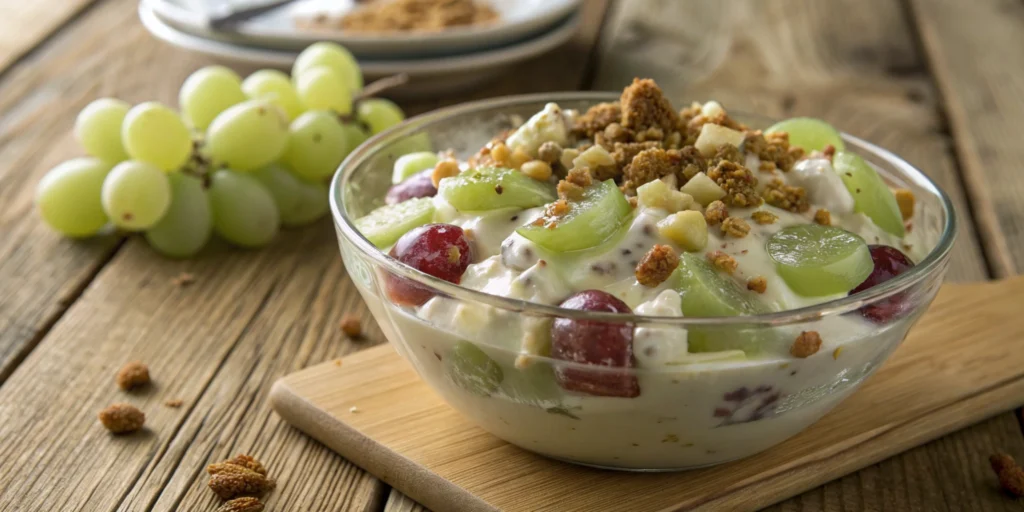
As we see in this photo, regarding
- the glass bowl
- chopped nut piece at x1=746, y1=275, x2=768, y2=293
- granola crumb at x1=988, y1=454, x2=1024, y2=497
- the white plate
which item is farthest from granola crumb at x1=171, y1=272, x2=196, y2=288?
granola crumb at x1=988, y1=454, x2=1024, y2=497

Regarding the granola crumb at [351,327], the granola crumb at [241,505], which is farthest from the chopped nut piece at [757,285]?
the granola crumb at [351,327]

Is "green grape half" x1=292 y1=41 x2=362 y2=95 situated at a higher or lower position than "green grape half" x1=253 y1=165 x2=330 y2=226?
higher

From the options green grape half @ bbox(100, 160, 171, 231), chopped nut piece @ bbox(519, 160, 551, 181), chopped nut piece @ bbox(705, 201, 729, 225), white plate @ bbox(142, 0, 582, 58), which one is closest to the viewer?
chopped nut piece @ bbox(705, 201, 729, 225)

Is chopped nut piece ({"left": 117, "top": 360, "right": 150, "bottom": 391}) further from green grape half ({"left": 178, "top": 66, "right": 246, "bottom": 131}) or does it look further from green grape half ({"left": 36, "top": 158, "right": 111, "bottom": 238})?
green grape half ({"left": 178, "top": 66, "right": 246, "bottom": 131})

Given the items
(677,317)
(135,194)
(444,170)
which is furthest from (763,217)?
(135,194)

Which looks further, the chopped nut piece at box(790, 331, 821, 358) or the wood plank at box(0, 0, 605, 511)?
the wood plank at box(0, 0, 605, 511)

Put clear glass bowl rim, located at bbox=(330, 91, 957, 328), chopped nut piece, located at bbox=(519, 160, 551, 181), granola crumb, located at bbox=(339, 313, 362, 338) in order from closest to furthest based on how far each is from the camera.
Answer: clear glass bowl rim, located at bbox=(330, 91, 957, 328), chopped nut piece, located at bbox=(519, 160, 551, 181), granola crumb, located at bbox=(339, 313, 362, 338)

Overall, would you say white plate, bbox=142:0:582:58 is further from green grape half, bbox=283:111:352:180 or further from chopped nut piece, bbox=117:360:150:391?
chopped nut piece, bbox=117:360:150:391

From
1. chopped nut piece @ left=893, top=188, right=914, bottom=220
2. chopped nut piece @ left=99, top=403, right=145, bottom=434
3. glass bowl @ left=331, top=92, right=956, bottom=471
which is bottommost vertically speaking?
chopped nut piece @ left=99, top=403, right=145, bottom=434
